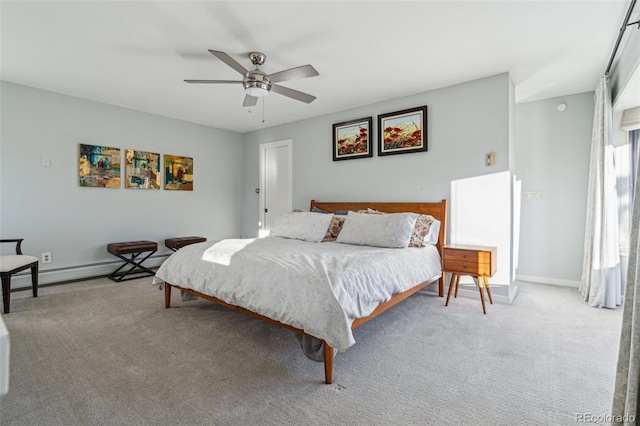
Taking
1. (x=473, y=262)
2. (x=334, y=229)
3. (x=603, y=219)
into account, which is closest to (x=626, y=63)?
(x=603, y=219)

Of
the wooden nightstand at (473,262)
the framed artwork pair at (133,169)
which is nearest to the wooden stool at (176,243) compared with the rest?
the framed artwork pair at (133,169)

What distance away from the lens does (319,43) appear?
274cm

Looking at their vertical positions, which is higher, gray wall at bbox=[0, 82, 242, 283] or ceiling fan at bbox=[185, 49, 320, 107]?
ceiling fan at bbox=[185, 49, 320, 107]

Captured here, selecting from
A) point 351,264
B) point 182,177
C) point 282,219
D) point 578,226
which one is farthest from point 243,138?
point 578,226

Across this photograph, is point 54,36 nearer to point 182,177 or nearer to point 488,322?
point 182,177

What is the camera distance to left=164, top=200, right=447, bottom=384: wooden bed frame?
1884 mm

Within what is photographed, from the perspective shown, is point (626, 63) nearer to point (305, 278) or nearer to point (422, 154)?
point (422, 154)

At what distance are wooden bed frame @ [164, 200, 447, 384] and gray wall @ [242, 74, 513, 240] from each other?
0.13 metres

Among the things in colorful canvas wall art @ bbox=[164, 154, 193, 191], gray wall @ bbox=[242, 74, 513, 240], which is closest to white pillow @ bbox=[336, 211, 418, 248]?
gray wall @ bbox=[242, 74, 513, 240]

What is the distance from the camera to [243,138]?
6.29 m

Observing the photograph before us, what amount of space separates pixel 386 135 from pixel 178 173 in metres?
3.52

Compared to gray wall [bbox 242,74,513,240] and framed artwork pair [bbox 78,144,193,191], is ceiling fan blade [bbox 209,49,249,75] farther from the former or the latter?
framed artwork pair [bbox 78,144,193,191]

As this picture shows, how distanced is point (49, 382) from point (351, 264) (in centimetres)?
A: 200

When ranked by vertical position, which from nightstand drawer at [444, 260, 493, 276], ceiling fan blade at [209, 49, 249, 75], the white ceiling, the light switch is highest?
the white ceiling
